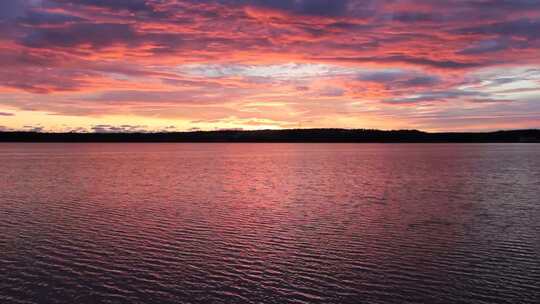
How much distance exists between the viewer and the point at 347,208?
142 feet

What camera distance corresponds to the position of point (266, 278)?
21938mm

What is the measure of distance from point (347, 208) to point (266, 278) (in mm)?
22643

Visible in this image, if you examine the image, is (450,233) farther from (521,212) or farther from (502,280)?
(521,212)

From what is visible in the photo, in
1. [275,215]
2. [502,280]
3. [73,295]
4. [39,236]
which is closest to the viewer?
[73,295]

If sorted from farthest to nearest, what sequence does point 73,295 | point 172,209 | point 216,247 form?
1. point 172,209
2. point 216,247
3. point 73,295

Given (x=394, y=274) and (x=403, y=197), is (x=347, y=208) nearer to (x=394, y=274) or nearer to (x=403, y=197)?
(x=403, y=197)

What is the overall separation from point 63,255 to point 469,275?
21554mm

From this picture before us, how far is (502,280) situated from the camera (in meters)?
21.5

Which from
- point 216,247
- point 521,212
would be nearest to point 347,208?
point 521,212

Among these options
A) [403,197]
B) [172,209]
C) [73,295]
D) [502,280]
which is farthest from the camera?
[403,197]

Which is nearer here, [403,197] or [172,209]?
[172,209]

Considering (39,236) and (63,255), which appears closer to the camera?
(63,255)

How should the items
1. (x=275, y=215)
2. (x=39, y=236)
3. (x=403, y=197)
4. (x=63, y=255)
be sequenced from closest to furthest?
(x=63, y=255)
(x=39, y=236)
(x=275, y=215)
(x=403, y=197)

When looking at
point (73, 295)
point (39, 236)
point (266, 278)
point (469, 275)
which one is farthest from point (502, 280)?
point (39, 236)
